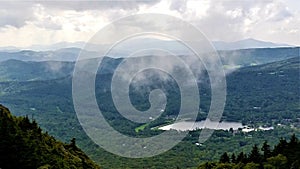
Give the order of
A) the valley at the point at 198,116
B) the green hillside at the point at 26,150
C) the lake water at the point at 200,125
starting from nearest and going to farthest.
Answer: the green hillside at the point at 26,150, the valley at the point at 198,116, the lake water at the point at 200,125

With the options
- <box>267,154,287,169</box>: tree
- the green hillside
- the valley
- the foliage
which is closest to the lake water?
the valley

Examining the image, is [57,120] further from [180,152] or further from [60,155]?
[60,155]

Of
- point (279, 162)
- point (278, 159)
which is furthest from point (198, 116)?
point (279, 162)

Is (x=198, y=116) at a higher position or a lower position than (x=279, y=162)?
higher

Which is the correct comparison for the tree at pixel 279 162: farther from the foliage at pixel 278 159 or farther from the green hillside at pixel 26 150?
the green hillside at pixel 26 150

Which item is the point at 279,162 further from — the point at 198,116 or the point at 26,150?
the point at 198,116

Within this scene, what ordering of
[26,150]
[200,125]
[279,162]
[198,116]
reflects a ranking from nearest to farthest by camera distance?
[26,150], [279,162], [200,125], [198,116]

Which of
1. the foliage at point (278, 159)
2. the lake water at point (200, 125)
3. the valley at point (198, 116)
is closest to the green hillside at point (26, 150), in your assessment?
the foliage at point (278, 159)

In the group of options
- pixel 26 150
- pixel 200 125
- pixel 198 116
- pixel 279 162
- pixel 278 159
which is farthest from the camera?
pixel 198 116
